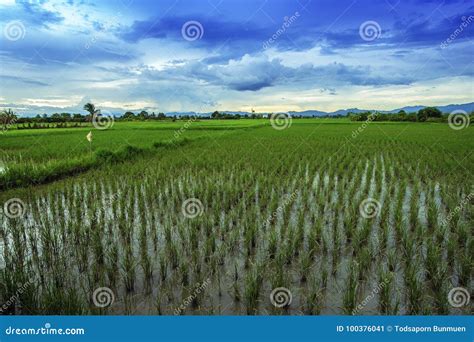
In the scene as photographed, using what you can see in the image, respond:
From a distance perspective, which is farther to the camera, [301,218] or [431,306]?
[301,218]

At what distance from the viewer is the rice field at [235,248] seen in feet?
9.36

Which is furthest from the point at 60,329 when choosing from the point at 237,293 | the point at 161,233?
the point at 161,233

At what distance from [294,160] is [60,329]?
8.08 m

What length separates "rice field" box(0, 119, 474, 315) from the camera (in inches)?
112

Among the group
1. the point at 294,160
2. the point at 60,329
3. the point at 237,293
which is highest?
the point at 294,160

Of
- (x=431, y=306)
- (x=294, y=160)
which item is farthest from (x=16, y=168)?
(x=431, y=306)

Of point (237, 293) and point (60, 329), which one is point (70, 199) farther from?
point (237, 293)

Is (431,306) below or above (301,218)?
below

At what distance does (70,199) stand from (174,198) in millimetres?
1788

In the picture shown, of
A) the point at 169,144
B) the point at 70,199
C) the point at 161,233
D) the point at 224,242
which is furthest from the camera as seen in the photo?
the point at 169,144

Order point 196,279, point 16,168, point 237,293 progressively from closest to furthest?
point 237,293
point 196,279
point 16,168

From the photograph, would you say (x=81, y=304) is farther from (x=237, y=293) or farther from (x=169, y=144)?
(x=169, y=144)

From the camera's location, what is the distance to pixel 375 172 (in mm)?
8367

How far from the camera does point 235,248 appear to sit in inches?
153
